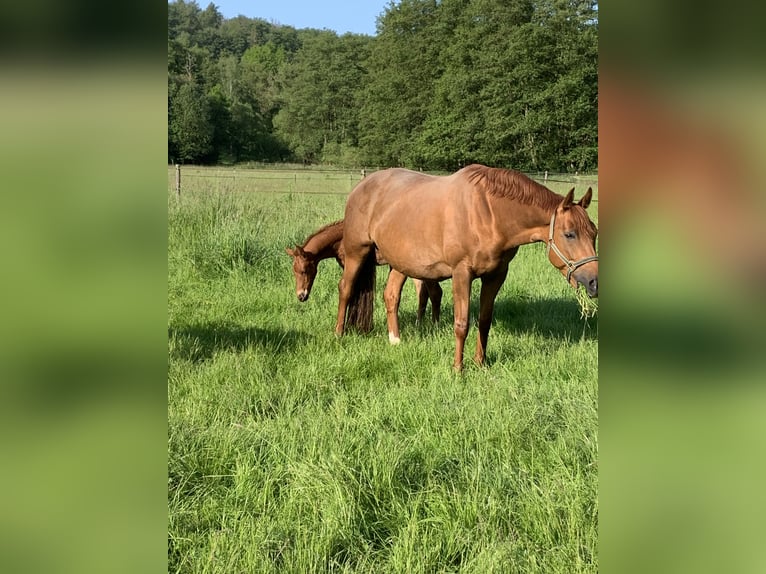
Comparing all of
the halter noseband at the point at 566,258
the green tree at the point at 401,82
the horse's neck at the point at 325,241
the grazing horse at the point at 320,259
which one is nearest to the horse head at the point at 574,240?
the halter noseband at the point at 566,258

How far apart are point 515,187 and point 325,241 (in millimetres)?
2769

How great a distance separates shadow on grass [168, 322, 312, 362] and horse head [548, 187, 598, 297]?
2.43m

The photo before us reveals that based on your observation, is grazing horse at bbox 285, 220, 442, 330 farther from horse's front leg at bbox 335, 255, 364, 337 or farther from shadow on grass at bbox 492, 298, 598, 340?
shadow on grass at bbox 492, 298, 598, 340

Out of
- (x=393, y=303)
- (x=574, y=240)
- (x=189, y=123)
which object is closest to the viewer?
(x=574, y=240)

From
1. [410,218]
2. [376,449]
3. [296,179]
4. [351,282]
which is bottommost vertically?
[376,449]

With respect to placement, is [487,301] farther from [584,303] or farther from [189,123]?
[189,123]

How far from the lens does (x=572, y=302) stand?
6809 millimetres

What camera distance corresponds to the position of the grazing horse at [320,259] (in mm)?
6145

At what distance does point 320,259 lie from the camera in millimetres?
6383

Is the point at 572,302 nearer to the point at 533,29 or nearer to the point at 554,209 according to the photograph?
the point at 554,209

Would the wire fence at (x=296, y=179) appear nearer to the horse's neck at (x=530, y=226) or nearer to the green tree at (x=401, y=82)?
the green tree at (x=401, y=82)

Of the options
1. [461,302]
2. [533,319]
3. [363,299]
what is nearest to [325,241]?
[363,299]

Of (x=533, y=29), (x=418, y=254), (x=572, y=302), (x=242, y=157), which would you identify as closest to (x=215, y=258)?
(x=418, y=254)
